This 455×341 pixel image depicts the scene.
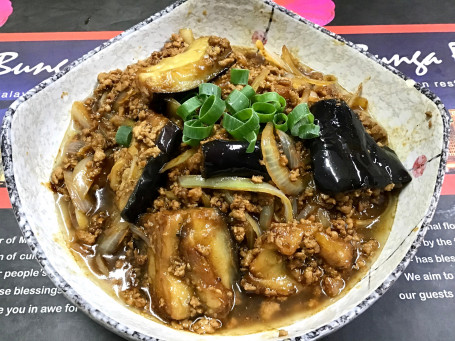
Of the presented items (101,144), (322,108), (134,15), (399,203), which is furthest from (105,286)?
(134,15)

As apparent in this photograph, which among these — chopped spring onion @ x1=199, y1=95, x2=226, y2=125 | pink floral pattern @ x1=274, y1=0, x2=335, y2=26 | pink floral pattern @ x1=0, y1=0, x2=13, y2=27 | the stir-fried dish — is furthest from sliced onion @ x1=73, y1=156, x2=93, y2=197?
pink floral pattern @ x1=274, y1=0, x2=335, y2=26

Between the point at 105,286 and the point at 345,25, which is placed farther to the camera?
the point at 345,25

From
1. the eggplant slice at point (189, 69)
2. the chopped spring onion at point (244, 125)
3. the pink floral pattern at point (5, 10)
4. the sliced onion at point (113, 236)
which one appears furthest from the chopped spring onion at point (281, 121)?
the pink floral pattern at point (5, 10)

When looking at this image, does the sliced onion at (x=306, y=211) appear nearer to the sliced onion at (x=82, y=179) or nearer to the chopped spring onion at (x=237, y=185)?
the chopped spring onion at (x=237, y=185)

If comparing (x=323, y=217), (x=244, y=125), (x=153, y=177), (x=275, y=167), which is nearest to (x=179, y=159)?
(x=153, y=177)

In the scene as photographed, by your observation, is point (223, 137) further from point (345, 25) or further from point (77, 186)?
point (345, 25)
